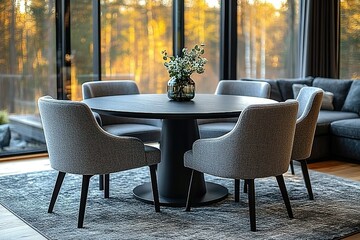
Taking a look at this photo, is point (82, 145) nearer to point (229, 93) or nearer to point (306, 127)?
point (306, 127)

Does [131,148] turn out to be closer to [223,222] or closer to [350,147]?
[223,222]

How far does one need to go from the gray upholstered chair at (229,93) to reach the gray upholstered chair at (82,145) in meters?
1.16

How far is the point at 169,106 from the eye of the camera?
3.69 m

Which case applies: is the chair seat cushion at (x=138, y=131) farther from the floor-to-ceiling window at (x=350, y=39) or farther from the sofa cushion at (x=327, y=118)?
the floor-to-ceiling window at (x=350, y=39)

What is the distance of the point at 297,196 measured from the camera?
13.2ft

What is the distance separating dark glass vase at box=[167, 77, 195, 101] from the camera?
4.02m

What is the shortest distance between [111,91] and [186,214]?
159 cm

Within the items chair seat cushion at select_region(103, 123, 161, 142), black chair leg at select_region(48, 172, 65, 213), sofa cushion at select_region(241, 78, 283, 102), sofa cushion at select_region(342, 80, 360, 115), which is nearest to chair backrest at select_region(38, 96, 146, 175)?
black chair leg at select_region(48, 172, 65, 213)

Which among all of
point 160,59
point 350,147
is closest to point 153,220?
point 350,147

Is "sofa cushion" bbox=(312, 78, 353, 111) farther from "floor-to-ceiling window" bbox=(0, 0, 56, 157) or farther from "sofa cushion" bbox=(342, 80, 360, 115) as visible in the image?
"floor-to-ceiling window" bbox=(0, 0, 56, 157)

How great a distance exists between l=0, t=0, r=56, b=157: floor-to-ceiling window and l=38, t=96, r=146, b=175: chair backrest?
2.15 metres

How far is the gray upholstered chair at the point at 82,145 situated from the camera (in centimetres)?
319

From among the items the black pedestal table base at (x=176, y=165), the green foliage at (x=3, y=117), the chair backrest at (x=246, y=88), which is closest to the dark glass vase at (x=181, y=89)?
the black pedestal table base at (x=176, y=165)

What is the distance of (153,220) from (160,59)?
10.7 feet
